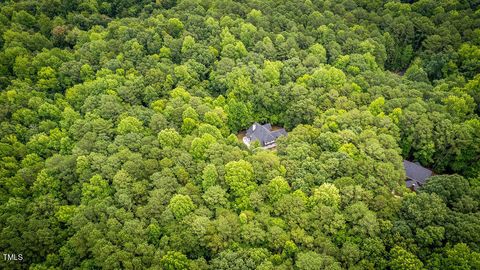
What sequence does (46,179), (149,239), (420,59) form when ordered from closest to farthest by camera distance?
(149,239)
(46,179)
(420,59)

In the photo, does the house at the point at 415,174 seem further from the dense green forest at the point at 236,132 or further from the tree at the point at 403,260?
the tree at the point at 403,260

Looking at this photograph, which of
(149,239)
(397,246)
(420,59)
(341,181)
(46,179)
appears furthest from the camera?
(420,59)

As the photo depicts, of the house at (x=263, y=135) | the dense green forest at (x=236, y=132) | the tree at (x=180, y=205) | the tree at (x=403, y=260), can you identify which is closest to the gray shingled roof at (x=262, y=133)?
the house at (x=263, y=135)

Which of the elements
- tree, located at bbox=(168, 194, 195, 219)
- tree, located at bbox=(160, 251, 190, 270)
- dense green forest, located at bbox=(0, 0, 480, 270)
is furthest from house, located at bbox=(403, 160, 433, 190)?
tree, located at bbox=(160, 251, 190, 270)

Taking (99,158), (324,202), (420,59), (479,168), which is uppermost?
(420,59)

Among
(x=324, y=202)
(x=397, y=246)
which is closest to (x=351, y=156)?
(x=324, y=202)

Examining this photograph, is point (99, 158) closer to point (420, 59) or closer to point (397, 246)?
point (397, 246)

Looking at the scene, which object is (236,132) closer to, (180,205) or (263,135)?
(263,135)
